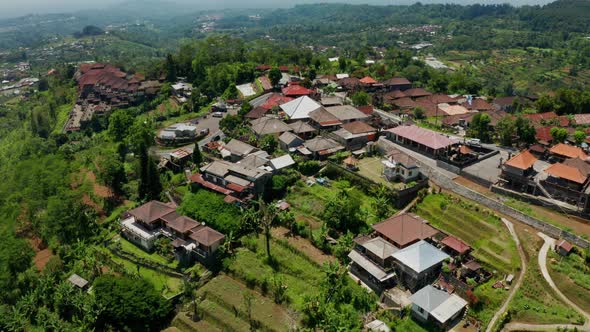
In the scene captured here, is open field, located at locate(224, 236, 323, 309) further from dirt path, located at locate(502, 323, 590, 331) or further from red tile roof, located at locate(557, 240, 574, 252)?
red tile roof, located at locate(557, 240, 574, 252)

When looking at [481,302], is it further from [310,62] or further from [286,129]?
[310,62]

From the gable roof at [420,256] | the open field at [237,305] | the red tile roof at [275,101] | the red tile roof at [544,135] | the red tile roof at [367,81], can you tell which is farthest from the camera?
the red tile roof at [367,81]

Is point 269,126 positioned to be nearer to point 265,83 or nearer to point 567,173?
point 265,83

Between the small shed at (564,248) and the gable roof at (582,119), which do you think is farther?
the gable roof at (582,119)

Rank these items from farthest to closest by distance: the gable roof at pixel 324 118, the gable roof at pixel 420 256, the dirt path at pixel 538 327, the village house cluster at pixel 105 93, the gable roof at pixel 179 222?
1. the village house cluster at pixel 105 93
2. the gable roof at pixel 324 118
3. the gable roof at pixel 179 222
4. the gable roof at pixel 420 256
5. the dirt path at pixel 538 327

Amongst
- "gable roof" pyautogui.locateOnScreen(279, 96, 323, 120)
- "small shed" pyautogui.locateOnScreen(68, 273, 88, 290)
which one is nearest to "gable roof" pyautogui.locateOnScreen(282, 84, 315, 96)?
"gable roof" pyautogui.locateOnScreen(279, 96, 323, 120)

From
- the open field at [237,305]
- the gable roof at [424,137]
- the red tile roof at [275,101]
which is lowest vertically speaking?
the open field at [237,305]

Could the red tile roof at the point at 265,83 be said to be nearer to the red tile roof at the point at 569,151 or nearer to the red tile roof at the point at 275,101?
the red tile roof at the point at 275,101

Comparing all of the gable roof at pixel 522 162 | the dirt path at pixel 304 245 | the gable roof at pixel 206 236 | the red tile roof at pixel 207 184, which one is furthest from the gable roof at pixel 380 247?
the red tile roof at pixel 207 184

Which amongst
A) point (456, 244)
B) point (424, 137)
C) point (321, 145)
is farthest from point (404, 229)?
point (321, 145)
